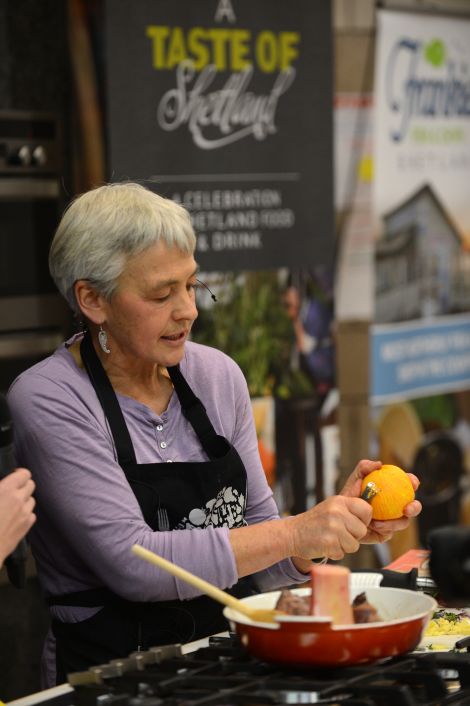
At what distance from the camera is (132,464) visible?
87.0 inches

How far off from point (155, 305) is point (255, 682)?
2.76ft

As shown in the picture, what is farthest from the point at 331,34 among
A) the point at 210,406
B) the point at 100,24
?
the point at 210,406

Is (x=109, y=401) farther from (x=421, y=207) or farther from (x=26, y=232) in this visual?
(x=421, y=207)

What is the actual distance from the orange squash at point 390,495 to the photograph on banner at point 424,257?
102 inches

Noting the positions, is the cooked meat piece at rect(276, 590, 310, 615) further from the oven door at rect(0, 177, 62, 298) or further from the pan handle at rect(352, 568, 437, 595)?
the oven door at rect(0, 177, 62, 298)

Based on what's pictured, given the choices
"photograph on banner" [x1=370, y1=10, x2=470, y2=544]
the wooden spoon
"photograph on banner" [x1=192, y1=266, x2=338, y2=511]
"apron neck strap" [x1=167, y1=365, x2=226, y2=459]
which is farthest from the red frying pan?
"photograph on banner" [x1=370, y1=10, x2=470, y2=544]

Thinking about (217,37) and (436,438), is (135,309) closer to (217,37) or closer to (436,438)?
(217,37)

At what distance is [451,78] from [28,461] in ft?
10.9

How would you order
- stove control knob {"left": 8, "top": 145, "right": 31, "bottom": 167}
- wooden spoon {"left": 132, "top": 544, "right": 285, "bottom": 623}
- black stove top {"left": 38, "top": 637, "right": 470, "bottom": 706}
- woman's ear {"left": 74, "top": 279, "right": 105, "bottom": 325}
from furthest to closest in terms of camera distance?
1. stove control knob {"left": 8, "top": 145, "right": 31, "bottom": 167}
2. woman's ear {"left": 74, "top": 279, "right": 105, "bottom": 325}
3. wooden spoon {"left": 132, "top": 544, "right": 285, "bottom": 623}
4. black stove top {"left": 38, "top": 637, "right": 470, "bottom": 706}

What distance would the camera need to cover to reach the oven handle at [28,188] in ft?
11.5

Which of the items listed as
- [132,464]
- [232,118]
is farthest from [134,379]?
[232,118]

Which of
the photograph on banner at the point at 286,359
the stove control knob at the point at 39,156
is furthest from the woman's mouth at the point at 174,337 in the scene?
the photograph on banner at the point at 286,359

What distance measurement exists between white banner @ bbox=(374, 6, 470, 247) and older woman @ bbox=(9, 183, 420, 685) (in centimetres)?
247

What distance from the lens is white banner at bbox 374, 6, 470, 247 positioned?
4.64 metres
